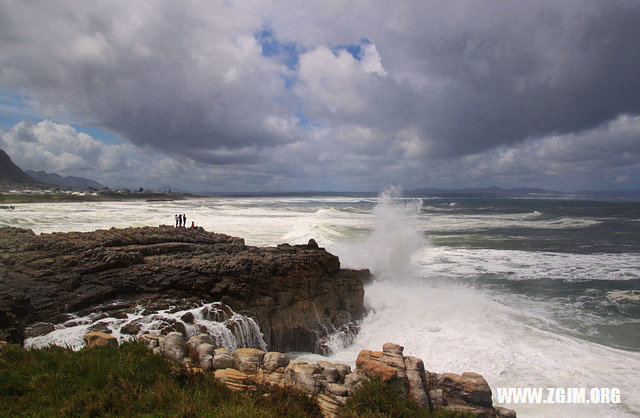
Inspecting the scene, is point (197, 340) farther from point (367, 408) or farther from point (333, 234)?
point (333, 234)

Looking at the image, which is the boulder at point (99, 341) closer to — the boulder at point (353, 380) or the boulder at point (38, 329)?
the boulder at point (38, 329)

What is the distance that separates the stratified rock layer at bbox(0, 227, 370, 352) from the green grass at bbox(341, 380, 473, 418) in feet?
18.4

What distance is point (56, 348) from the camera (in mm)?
7000

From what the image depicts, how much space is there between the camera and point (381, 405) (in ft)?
19.0

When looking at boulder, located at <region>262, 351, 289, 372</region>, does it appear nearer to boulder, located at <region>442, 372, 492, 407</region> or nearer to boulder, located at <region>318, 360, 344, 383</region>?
boulder, located at <region>318, 360, 344, 383</region>

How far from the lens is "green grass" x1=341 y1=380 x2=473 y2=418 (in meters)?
5.61

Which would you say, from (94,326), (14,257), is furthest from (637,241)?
(14,257)

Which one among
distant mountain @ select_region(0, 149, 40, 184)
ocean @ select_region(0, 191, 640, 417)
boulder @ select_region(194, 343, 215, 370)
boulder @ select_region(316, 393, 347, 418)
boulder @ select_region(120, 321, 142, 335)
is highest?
distant mountain @ select_region(0, 149, 40, 184)

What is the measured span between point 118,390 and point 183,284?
6.55 meters

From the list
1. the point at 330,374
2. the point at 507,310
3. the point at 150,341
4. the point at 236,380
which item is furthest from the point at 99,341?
the point at 507,310

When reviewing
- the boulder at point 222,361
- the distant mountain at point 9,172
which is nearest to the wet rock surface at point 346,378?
the boulder at point 222,361

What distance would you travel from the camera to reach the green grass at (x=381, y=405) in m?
5.61

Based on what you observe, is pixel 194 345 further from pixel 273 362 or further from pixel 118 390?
pixel 118 390

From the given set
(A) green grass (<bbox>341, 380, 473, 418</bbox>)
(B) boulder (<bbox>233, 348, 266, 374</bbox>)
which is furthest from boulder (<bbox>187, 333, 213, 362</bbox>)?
(A) green grass (<bbox>341, 380, 473, 418</bbox>)
